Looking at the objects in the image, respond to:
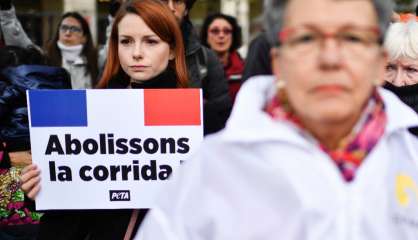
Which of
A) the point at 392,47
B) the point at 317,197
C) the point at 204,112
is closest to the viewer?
the point at 317,197

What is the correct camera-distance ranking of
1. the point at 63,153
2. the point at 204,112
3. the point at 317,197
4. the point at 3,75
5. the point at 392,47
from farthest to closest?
the point at 3,75 → the point at 392,47 → the point at 204,112 → the point at 63,153 → the point at 317,197

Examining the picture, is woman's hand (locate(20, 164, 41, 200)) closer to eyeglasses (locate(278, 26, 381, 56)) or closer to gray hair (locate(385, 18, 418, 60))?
eyeglasses (locate(278, 26, 381, 56))

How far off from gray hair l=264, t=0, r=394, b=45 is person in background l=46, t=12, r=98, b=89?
3.88 meters

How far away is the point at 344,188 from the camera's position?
4.56 feet

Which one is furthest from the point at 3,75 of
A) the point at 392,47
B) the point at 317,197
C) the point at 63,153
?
the point at 317,197

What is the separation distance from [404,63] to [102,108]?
149cm

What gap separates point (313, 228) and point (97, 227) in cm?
123

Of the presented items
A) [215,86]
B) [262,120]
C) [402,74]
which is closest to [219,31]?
[215,86]

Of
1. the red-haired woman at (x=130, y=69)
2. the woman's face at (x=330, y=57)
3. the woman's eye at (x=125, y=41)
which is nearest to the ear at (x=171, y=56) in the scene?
the red-haired woman at (x=130, y=69)

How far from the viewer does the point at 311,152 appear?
1396 millimetres

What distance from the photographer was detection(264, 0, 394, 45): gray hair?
1.46 metres

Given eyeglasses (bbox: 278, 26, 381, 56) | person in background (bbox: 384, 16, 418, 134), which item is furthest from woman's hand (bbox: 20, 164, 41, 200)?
person in background (bbox: 384, 16, 418, 134)

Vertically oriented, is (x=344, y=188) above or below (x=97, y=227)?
above

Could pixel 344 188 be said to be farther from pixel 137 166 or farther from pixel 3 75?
pixel 3 75
